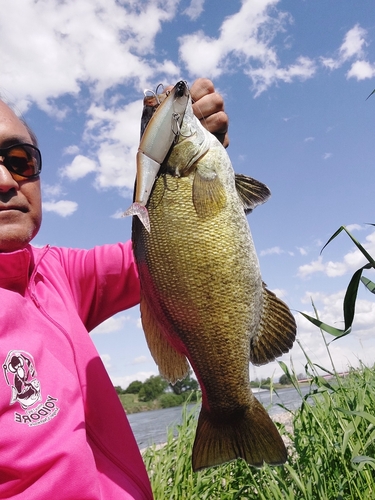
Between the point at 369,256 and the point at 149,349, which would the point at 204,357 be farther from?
the point at 369,256

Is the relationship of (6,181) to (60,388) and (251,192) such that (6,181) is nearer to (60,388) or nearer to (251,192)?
(60,388)

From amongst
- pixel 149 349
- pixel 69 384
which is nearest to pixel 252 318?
pixel 149 349

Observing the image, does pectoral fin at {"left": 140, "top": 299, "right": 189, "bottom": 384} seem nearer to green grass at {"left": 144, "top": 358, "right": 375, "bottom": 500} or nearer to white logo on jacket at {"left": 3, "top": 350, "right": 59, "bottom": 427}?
white logo on jacket at {"left": 3, "top": 350, "right": 59, "bottom": 427}

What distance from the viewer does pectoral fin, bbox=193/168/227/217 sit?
222 cm

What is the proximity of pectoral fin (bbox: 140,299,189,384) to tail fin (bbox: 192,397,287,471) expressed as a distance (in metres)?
0.22

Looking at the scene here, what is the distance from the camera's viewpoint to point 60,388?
246cm

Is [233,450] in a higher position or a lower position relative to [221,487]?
higher

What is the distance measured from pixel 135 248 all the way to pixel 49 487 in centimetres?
110

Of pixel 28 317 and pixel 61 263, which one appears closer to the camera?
pixel 28 317

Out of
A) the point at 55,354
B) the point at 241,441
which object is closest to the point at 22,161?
the point at 55,354

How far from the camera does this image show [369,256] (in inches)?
102

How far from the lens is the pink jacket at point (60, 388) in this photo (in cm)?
223

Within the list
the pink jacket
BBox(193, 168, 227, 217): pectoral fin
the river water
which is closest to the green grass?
the river water

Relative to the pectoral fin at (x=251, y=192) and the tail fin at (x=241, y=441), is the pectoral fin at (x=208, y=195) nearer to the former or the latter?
the pectoral fin at (x=251, y=192)
